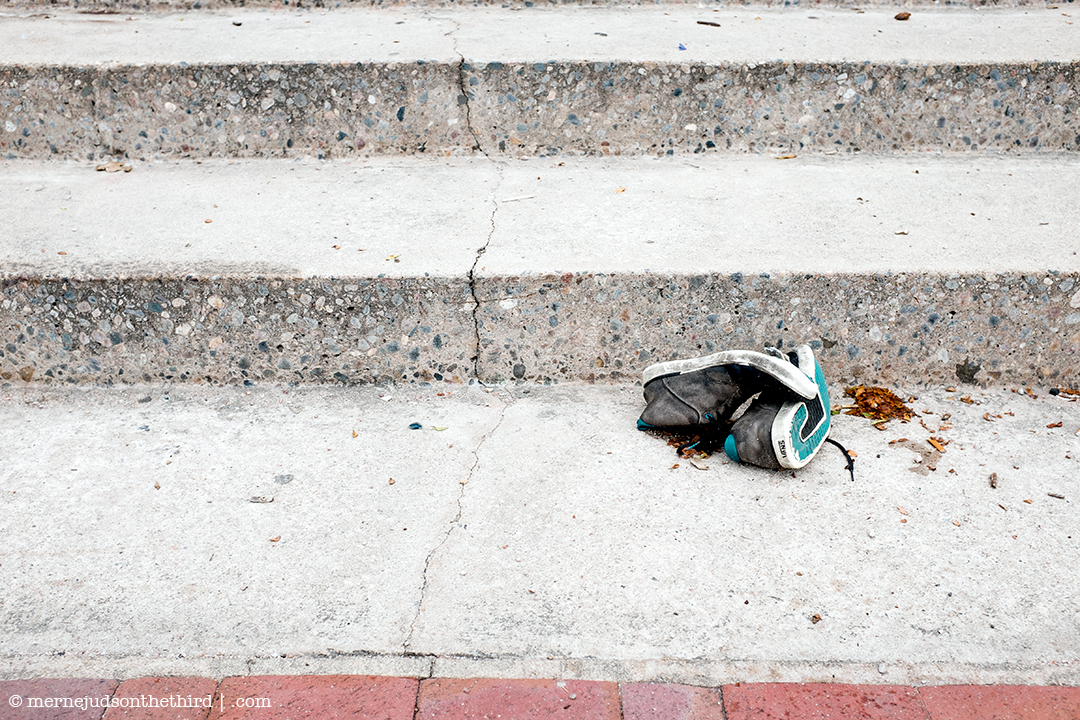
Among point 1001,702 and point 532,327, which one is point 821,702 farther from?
point 532,327

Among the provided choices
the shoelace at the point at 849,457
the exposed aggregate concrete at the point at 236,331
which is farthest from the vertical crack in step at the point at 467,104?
the shoelace at the point at 849,457

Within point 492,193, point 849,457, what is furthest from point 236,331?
point 849,457

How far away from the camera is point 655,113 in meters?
2.56

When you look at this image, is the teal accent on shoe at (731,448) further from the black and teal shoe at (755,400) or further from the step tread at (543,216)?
the step tread at (543,216)

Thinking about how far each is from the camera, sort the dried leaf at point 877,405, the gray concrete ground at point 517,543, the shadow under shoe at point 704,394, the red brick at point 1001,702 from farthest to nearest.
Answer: the dried leaf at point 877,405
the shadow under shoe at point 704,394
the gray concrete ground at point 517,543
the red brick at point 1001,702

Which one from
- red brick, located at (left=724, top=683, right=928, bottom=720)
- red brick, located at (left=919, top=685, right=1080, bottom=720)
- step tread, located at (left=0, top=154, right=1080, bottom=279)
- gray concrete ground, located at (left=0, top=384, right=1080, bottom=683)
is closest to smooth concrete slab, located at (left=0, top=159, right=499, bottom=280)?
step tread, located at (left=0, top=154, right=1080, bottom=279)

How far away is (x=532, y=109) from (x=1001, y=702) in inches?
82.7

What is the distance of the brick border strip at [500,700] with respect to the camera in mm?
1164

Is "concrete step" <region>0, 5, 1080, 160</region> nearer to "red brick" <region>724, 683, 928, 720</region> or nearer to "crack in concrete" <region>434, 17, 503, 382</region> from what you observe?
"crack in concrete" <region>434, 17, 503, 382</region>

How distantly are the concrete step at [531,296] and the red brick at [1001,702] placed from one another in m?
0.88

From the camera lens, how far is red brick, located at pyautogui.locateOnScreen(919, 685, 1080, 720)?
1154mm

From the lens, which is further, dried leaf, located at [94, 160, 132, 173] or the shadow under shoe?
dried leaf, located at [94, 160, 132, 173]

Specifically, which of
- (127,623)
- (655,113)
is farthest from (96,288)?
(655,113)

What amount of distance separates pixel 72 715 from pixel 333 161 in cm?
188
